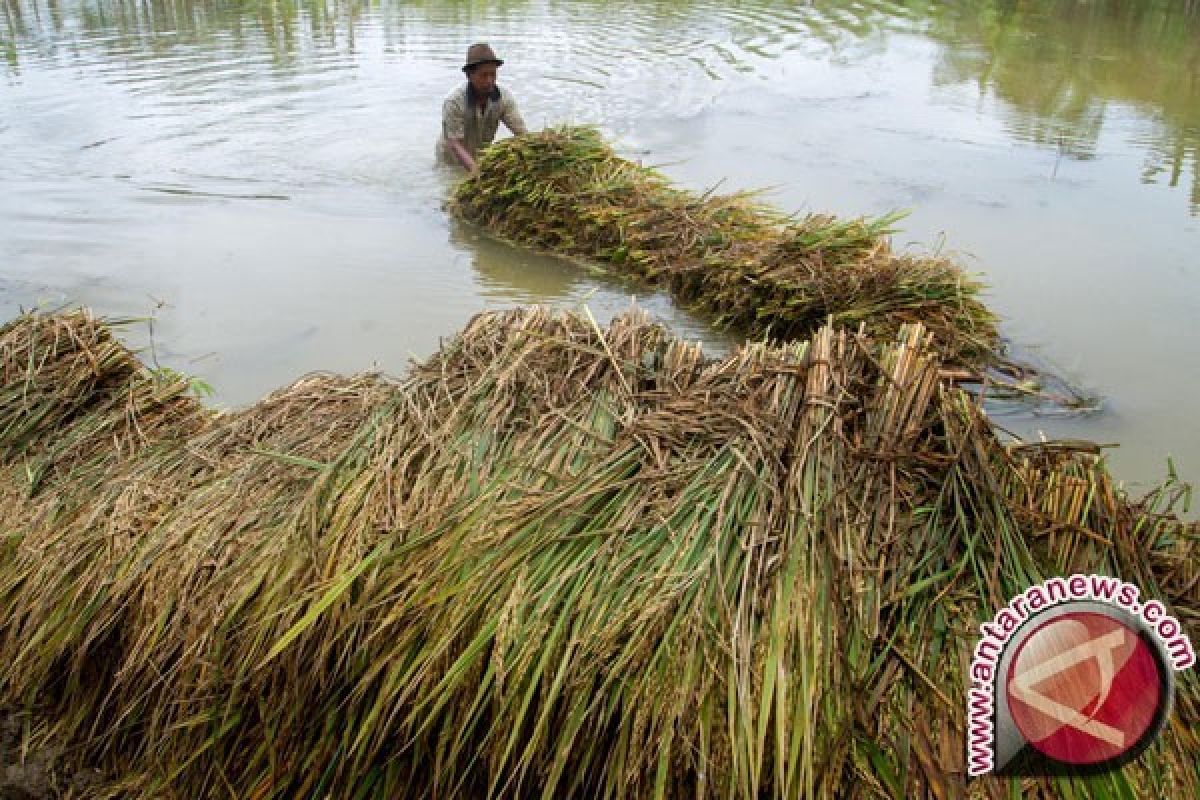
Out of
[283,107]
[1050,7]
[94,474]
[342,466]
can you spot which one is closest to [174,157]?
[283,107]

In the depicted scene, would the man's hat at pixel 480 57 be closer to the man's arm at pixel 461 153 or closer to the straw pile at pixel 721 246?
the man's arm at pixel 461 153

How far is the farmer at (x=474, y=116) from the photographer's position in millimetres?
7656

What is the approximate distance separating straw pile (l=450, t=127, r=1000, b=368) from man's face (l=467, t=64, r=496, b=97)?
3.11 feet

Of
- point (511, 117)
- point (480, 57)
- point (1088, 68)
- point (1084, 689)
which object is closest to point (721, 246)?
point (480, 57)

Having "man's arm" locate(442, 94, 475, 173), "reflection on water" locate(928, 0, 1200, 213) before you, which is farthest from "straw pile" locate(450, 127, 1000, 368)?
"reflection on water" locate(928, 0, 1200, 213)

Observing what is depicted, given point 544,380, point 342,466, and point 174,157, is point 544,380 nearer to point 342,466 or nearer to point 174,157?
point 342,466

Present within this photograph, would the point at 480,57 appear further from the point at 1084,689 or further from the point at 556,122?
the point at 1084,689

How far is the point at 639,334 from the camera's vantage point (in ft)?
9.47

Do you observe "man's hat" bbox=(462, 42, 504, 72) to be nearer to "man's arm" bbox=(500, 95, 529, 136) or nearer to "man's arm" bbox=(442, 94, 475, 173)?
"man's arm" bbox=(442, 94, 475, 173)

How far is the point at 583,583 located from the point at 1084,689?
1.12 metres

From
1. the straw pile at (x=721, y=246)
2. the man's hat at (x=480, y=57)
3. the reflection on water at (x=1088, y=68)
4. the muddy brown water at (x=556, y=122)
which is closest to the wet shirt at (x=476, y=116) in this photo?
the man's hat at (x=480, y=57)

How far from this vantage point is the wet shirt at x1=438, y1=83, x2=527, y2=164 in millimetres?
7824

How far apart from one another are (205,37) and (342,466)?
44.7 feet

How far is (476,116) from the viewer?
311 inches
